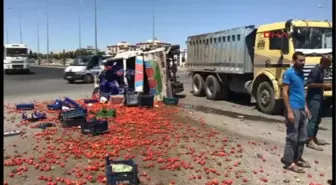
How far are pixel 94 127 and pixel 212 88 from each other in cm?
947

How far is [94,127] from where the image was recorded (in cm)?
962

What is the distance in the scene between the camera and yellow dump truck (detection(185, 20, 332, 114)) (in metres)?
13.1

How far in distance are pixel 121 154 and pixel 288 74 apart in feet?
11.1

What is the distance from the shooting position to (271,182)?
21.7 ft

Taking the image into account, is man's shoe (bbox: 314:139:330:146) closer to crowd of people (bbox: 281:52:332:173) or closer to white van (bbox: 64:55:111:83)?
crowd of people (bbox: 281:52:332:173)

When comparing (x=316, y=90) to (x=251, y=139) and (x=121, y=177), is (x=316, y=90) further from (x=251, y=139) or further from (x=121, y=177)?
(x=121, y=177)

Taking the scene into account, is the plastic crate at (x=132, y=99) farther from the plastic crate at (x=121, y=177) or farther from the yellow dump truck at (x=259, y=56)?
the plastic crate at (x=121, y=177)

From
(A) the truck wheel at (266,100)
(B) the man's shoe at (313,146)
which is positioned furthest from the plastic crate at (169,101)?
(B) the man's shoe at (313,146)

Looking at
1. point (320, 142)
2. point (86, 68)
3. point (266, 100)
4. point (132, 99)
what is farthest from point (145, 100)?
point (86, 68)

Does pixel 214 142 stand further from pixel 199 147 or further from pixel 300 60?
pixel 300 60

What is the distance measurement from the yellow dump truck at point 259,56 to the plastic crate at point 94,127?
19.9ft

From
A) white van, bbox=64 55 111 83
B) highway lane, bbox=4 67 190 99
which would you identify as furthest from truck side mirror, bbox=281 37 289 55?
white van, bbox=64 55 111 83

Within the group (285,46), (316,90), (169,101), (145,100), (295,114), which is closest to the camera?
(295,114)

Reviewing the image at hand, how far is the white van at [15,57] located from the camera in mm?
42344
